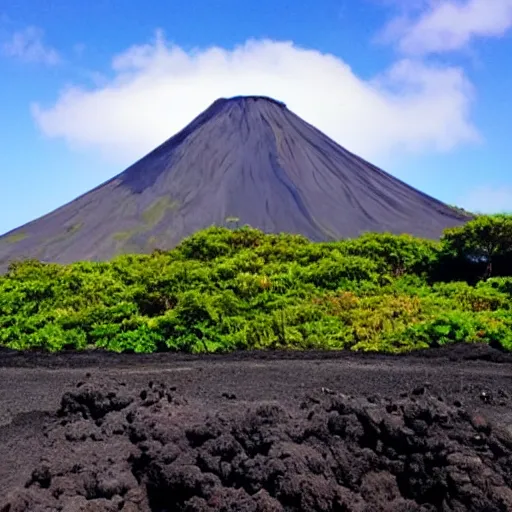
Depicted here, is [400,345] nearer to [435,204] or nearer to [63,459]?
[63,459]

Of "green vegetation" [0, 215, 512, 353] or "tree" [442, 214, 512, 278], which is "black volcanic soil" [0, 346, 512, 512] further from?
"tree" [442, 214, 512, 278]

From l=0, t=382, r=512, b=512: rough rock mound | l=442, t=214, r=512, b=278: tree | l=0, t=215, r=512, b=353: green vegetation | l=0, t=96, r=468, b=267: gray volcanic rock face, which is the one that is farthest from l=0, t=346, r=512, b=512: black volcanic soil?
l=0, t=96, r=468, b=267: gray volcanic rock face

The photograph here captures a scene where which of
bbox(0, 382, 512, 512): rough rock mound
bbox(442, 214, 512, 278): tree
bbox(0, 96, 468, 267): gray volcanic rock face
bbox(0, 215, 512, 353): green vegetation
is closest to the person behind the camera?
bbox(0, 382, 512, 512): rough rock mound

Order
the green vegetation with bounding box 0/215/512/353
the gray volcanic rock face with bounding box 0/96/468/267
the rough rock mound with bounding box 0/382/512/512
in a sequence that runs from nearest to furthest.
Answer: the rough rock mound with bounding box 0/382/512/512, the green vegetation with bounding box 0/215/512/353, the gray volcanic rock face with bounding box 0/96/468/267

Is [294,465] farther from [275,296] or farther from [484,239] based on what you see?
[484,239]

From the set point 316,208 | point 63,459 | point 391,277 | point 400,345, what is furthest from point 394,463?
point 316,208

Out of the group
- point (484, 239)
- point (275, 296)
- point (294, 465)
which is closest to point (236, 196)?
point (484, 239)
